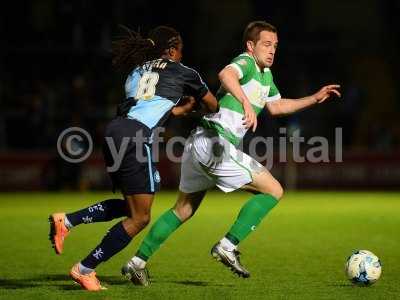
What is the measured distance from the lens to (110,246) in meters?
7.14

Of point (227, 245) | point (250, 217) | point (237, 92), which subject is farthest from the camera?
point (250, 217)

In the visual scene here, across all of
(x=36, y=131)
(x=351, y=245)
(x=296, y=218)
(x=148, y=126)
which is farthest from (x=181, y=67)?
(x=36, y=131)

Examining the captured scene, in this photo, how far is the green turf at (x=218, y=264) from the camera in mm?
7148

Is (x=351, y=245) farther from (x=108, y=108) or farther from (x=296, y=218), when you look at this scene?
(x=108, y=108)

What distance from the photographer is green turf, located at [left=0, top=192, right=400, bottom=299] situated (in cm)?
715

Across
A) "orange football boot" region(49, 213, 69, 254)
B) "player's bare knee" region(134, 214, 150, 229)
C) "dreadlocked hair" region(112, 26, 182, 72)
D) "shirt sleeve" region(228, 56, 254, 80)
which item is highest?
"dreadlocked hair" region(112, 26, 182, 72)

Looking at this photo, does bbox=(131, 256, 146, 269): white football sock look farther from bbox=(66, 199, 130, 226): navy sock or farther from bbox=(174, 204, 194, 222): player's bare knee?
bbox=(174, 204, 194, 222): player's bare knee

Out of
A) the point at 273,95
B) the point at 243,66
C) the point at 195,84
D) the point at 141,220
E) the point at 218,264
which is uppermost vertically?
the point at 243,66

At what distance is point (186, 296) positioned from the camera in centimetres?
688

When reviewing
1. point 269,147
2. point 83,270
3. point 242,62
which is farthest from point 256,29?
point 269,147

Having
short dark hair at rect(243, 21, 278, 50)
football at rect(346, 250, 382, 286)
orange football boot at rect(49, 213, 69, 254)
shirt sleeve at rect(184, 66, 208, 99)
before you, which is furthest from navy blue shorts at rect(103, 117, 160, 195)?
football at rect(346, 250, 382, 286)

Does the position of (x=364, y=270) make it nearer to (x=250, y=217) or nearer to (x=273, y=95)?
(x=250, y=217)

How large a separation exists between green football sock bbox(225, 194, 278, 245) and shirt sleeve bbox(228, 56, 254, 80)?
3.17 feet

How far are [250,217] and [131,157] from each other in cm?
108
